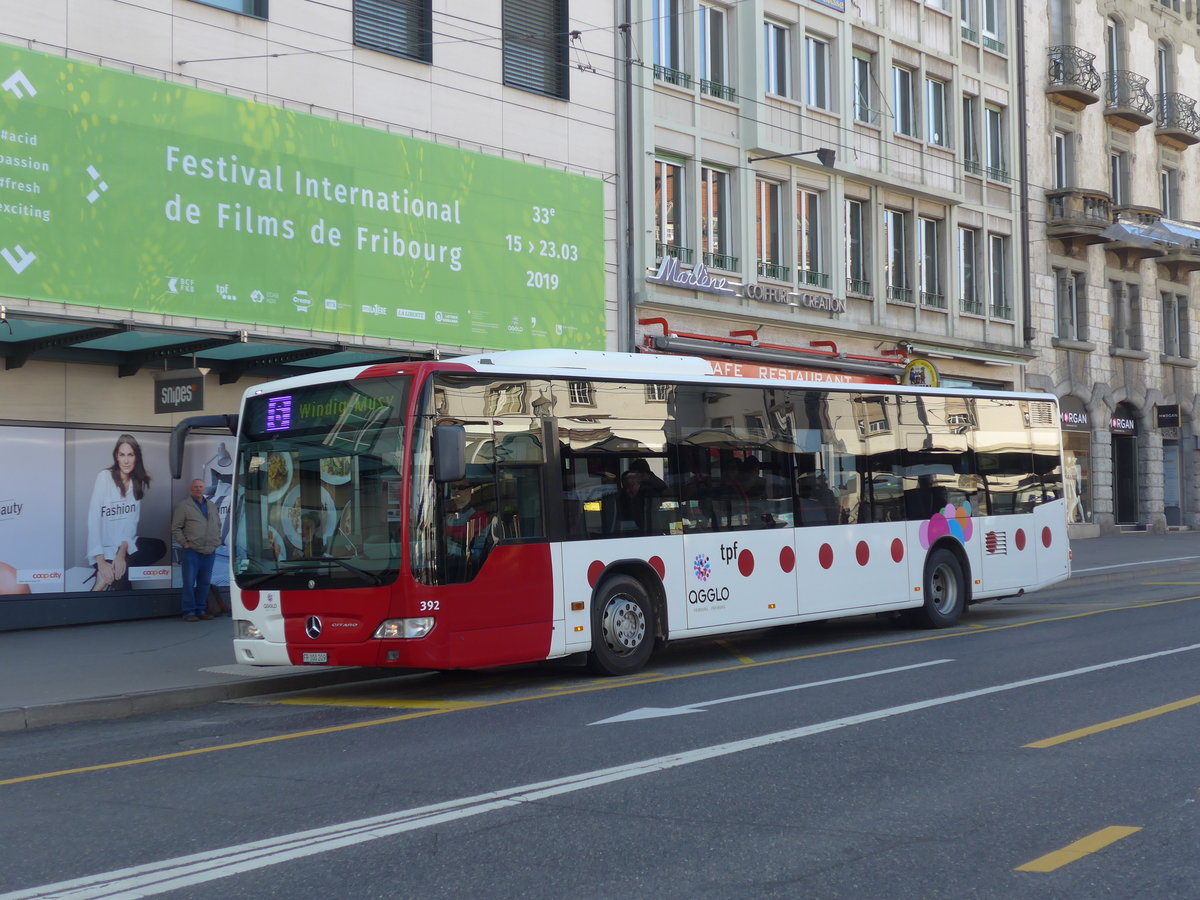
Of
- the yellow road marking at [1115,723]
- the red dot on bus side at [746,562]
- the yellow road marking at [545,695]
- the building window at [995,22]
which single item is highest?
the building window at [995,22]

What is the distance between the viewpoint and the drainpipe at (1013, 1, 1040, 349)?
36.4m

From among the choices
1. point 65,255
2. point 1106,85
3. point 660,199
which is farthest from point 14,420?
point 1106,85

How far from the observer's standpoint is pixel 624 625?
515 inches

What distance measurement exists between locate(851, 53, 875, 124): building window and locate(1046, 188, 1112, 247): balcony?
8441 mm

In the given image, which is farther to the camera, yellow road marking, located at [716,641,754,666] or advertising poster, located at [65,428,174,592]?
advertising poster, located at [65,428,174,592]

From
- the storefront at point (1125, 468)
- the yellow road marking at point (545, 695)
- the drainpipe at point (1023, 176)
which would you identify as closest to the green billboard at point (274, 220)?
the yellow road marking at point (545, 695)

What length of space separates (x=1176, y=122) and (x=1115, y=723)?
125 ft

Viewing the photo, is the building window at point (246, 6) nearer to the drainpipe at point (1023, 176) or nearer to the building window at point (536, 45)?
the building window at point (536, 45)

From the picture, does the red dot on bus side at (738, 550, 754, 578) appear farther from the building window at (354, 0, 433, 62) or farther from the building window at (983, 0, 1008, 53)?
the building window at (983, 0, 1008, 53)

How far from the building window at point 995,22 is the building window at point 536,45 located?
16.1 metres

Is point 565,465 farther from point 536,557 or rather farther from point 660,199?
point 660,199

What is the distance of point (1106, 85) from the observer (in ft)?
132

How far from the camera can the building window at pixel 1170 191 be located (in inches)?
1709

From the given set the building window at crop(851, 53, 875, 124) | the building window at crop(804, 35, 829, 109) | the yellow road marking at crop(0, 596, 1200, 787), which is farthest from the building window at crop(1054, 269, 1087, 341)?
the yellow road marking at crop(0, 596, 1200, 787)
